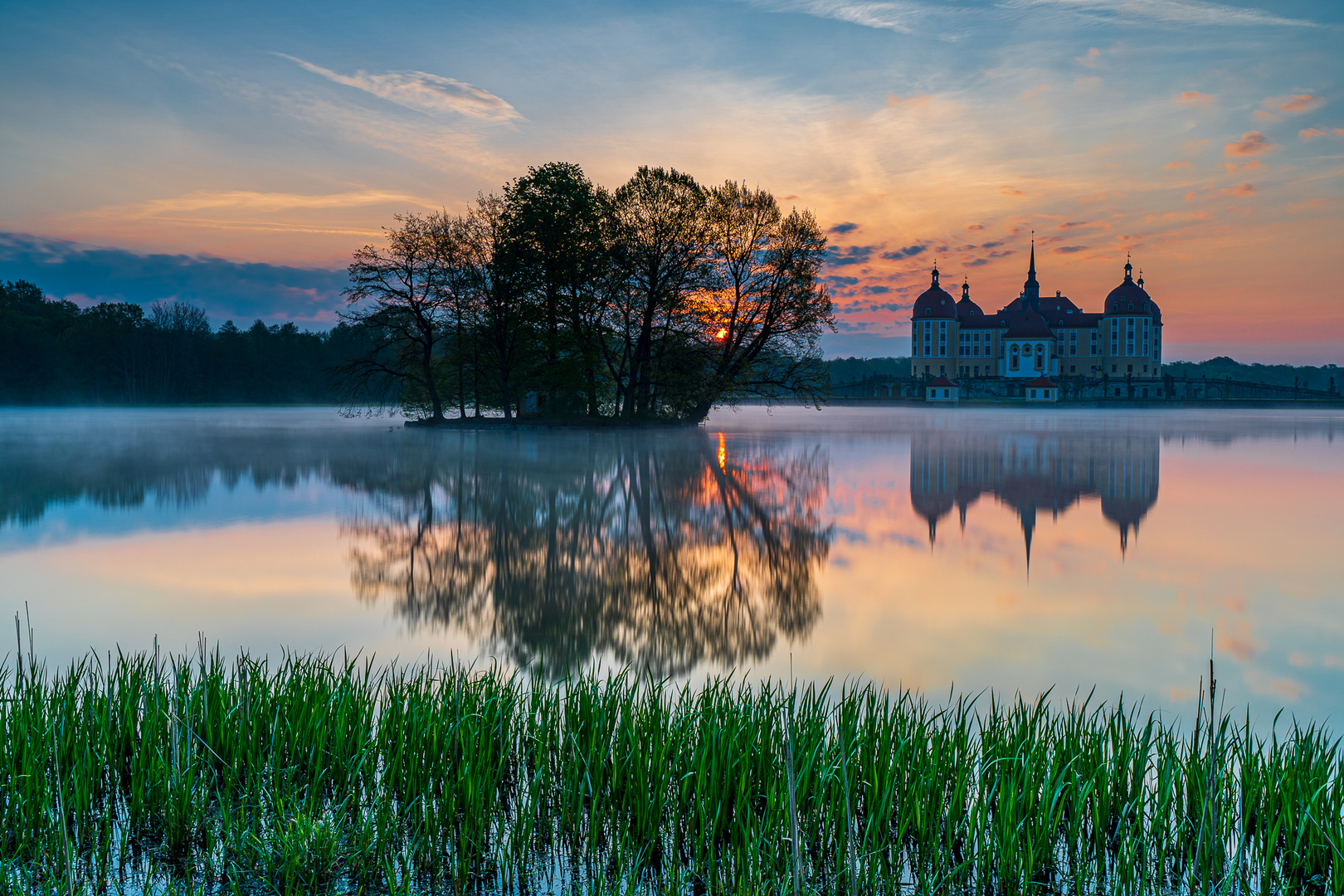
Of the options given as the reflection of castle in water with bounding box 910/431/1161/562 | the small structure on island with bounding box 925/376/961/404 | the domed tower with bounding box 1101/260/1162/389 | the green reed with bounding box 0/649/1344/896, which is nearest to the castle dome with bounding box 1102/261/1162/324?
the domed tower with bounding box 1101/260/1162/389

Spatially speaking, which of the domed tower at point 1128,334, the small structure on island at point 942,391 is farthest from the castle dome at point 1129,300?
the small structure on island at point 942,391

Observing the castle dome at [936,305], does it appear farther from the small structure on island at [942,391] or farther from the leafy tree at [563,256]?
the leafy tree at [563,256]

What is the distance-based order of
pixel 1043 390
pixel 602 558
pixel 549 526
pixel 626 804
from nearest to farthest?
pixel 626 804
pixel 602 558
pixel 549 526
pixel 1043 390

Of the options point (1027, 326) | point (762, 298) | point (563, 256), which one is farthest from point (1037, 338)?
point (563, 256)

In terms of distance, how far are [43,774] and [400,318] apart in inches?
1877

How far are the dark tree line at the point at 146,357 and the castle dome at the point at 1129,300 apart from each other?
376ft

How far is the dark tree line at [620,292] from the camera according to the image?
43469 millimetres

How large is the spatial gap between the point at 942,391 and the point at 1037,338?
2474 centimetres

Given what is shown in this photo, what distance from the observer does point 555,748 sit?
4.17m

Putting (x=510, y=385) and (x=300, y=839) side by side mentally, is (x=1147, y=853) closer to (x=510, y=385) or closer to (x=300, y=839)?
(x=300, y=839)

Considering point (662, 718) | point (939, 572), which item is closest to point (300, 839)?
point (662, 718)

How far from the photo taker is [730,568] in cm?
1084

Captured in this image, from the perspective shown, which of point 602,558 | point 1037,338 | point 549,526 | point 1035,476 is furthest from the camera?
point 1037,338

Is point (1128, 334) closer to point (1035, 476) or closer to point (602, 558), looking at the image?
point (1035, 476)
